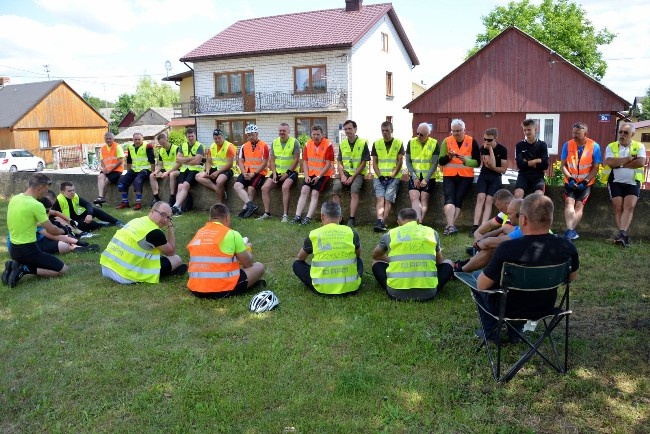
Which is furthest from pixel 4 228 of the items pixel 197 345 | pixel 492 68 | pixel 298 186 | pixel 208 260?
pixel 492 68

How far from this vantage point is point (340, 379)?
13.3ft

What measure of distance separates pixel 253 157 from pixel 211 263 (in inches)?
205

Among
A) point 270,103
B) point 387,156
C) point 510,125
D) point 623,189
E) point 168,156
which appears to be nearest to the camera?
point 623,189

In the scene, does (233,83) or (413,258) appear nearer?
(413,258)

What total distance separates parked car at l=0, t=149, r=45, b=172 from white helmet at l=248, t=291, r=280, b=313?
30417 millimetres

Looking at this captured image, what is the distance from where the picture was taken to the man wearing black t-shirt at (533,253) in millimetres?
3914

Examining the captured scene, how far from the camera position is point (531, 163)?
820 centimetres

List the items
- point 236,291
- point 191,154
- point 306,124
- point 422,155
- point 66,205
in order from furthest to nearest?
point 306,124 → point 191,154 → point 66,205 → point 422,155 → point 236,291

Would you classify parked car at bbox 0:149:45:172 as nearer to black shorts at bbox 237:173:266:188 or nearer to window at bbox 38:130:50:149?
window at bbox 38:130:50:149

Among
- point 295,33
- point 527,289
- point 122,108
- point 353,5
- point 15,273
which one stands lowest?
point 15,273

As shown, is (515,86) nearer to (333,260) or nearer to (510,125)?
(510,125)

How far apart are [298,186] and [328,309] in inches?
206

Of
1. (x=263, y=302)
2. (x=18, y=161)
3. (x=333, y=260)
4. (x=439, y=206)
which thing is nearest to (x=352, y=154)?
(x=439, y=206)

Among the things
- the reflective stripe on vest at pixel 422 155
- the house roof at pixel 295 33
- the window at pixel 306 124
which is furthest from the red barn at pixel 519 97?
the reflective stripe on vest at pixel 422 155
